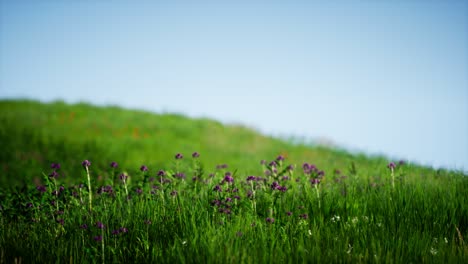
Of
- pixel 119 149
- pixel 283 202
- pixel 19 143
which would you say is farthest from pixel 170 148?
pixel 283 202

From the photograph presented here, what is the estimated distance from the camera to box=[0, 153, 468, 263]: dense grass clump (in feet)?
12.2

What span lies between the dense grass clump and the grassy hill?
22.6 feet

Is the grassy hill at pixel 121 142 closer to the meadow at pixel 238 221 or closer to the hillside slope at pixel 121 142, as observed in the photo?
the hillside slope at pixel 121 142

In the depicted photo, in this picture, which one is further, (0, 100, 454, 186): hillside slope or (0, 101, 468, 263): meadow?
(0, 100, 454, 186): hillside slope

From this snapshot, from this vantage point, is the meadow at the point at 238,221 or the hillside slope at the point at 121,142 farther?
the hillside slope at the point at 121,142

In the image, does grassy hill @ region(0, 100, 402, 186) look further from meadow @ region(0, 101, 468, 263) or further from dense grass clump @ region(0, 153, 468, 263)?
dense grass clump @ region(0, 153, 468, 263)

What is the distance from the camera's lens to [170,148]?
Result: 15508mm

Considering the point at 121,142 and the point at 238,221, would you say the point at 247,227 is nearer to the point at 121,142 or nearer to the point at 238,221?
the point at 238,221

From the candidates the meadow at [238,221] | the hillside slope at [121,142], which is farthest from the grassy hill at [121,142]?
the meadow at [238,221]

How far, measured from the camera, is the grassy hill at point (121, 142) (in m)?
13.8

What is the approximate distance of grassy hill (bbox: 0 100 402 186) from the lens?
45.3 ft

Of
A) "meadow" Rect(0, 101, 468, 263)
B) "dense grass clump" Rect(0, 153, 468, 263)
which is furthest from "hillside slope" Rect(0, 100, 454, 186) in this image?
"dense grass clump" Rect(0, 153, 468, 263)

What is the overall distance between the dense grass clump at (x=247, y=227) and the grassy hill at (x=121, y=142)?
22.6ft

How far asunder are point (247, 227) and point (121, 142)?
12.7 metres
